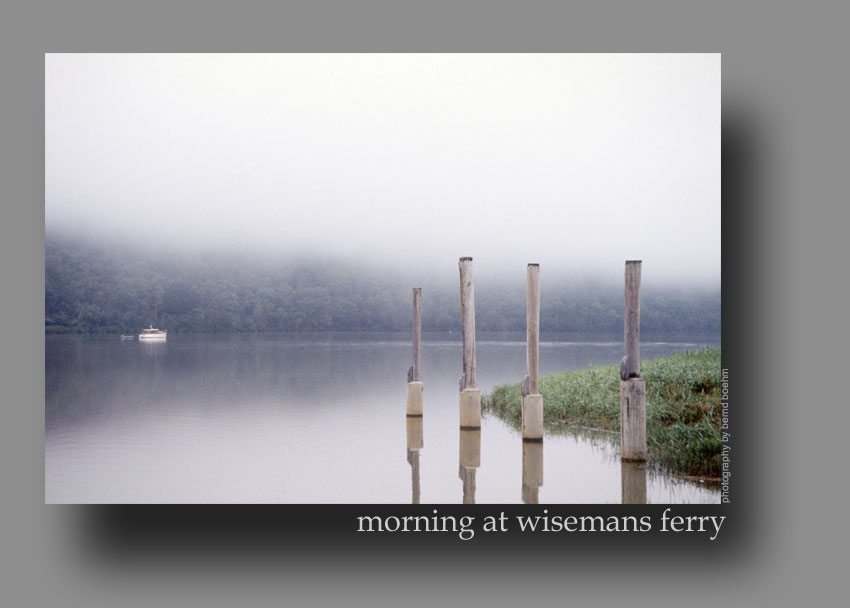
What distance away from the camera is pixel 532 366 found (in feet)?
35.2

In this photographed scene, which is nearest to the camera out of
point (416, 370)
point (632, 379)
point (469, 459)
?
point (632, 379)

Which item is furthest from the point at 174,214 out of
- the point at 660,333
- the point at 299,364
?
the point at 299,364

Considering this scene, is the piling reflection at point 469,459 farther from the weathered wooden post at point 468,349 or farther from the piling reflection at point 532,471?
the piling reflection at point 532,471

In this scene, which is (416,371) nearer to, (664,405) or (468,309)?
(468,309)

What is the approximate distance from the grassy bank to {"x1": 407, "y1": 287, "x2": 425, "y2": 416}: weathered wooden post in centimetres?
157

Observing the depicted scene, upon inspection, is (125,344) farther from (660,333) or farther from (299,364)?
(660,333)

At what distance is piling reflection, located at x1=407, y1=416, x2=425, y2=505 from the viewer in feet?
31.7

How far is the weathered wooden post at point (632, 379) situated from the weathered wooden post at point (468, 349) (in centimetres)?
265

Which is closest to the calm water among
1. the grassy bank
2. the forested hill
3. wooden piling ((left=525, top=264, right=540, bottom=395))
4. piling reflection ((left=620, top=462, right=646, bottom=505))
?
piling reflection ((left=620, top=462, right=646, bottom=505))

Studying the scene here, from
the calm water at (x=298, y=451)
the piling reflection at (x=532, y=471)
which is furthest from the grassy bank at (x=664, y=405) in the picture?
the piling reflection at (x=532, y=471)

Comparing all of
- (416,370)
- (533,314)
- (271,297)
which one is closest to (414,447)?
(416,370)

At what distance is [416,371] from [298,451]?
245 cm

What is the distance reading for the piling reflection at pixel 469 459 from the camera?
9.42m

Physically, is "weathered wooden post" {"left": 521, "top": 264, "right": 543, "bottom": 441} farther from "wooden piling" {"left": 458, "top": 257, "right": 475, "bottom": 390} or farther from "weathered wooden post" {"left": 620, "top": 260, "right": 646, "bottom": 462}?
"weathered wooden post" {"left": 620, "top": 260, "right": 646, "bottom": 462}
